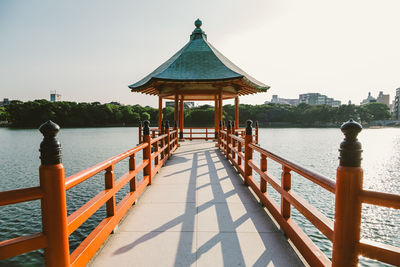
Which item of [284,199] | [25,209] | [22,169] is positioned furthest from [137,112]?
[284,199]

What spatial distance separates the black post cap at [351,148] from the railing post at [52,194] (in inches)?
84.0

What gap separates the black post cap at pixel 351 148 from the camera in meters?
1.78

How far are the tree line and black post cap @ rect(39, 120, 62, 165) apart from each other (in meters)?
65.1

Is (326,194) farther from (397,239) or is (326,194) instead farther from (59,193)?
(59,193)

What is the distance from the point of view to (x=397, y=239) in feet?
19.4

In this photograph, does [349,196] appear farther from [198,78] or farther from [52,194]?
[198,78]

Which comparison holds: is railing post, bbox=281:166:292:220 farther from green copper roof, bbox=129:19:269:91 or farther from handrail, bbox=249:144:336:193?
green copper roof, bbox=129:19:269:91

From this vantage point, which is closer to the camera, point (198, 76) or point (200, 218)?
point (200, 218)

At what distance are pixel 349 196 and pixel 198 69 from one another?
36.5 ft

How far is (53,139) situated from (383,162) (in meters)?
22.8

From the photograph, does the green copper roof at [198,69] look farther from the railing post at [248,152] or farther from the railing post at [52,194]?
the railing post at [52,194]

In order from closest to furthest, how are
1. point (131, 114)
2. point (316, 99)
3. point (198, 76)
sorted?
point (198, 76) < point (131, 114) < point (316, 99)

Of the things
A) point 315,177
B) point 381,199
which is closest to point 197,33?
point 315,177

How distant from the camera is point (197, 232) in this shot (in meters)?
3.27
